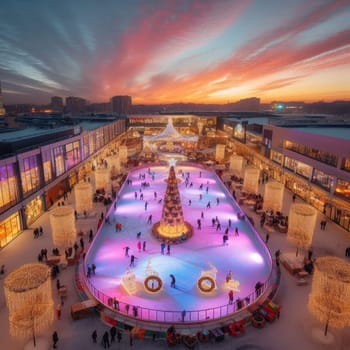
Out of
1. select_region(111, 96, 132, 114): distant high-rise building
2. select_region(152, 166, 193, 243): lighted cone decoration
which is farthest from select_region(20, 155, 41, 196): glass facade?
select_region(111, 96, 132, 114): distant high-rise building

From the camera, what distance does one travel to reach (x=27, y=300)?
439 inches

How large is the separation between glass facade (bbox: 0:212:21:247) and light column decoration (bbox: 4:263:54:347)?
35.6 feet

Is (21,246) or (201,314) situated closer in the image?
(201,314)

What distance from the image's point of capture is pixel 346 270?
11766 mm

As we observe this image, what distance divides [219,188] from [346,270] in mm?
25436

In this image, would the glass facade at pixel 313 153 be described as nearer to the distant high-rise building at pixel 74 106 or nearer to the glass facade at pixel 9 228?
the glass facade at pixel 9 228

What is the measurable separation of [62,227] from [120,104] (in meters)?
147

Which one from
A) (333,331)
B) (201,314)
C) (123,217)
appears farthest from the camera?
(123,217)

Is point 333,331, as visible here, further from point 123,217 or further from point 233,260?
point 123,217

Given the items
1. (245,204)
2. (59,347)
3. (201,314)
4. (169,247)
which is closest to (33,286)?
(59,347)

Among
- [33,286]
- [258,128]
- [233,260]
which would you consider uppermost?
[258,128]

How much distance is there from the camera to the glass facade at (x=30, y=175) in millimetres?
23891

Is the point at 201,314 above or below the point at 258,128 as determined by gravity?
below

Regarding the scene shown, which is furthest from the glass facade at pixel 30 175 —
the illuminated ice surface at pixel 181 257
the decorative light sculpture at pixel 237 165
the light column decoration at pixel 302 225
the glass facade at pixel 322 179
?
the glass facade at pixel 322 179
